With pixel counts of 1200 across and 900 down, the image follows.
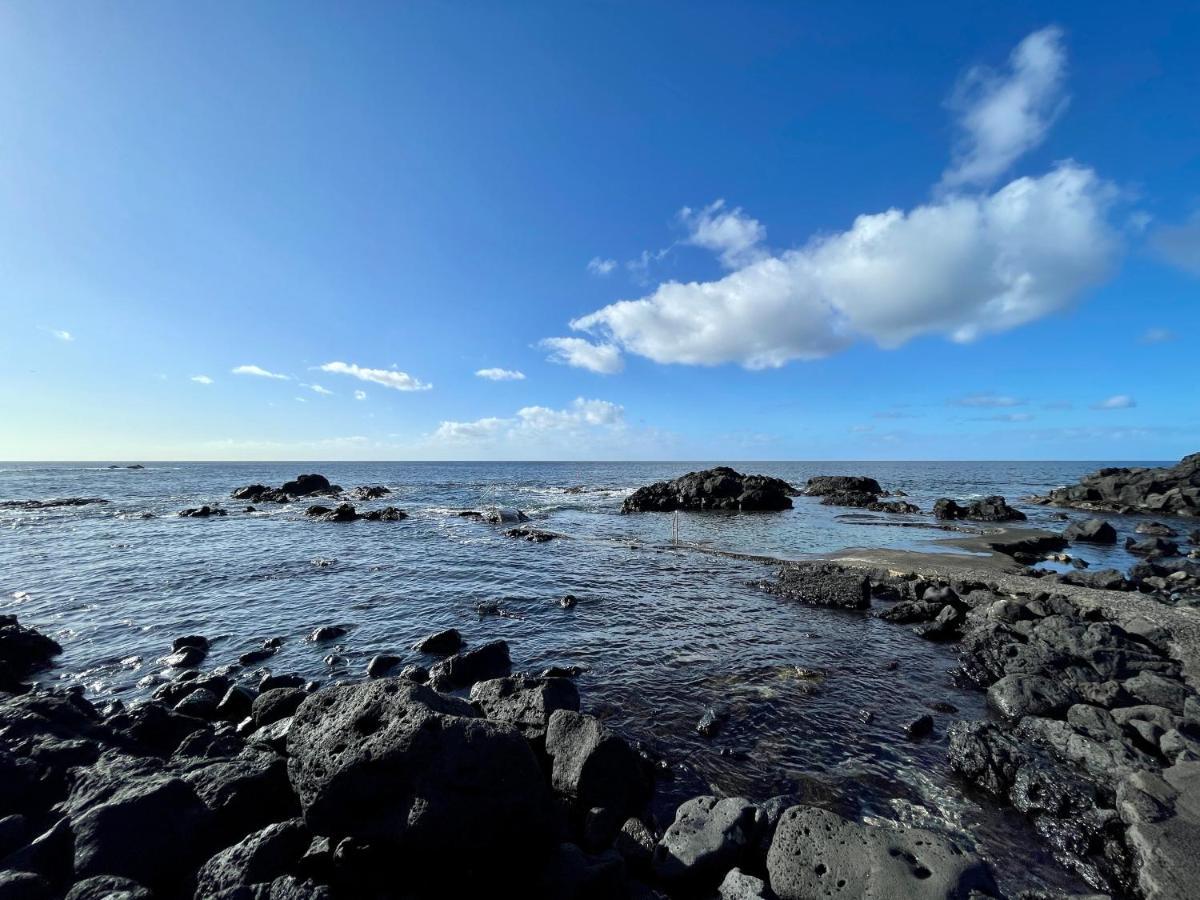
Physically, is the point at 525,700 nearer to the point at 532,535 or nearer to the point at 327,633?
the point at 327,633

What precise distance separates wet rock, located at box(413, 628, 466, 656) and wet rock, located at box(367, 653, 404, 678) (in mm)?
765

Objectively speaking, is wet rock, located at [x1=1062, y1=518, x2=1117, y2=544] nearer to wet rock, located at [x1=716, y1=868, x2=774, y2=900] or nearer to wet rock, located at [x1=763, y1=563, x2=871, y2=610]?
wet rock, located at [x1=763, y1=563, x2=871, y2=610]

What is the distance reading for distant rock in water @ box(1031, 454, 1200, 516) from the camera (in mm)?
49375

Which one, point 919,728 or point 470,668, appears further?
point 470,668

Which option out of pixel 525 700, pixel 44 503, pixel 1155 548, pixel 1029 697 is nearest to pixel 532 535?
Answer: pixel 525 700

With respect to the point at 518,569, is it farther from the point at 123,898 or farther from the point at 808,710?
the point at 123,898

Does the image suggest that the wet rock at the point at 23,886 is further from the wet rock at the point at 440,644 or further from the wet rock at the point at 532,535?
the wet rock at the point at 532,535

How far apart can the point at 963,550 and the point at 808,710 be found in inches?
1014

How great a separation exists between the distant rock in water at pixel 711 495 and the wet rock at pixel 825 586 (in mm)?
33204

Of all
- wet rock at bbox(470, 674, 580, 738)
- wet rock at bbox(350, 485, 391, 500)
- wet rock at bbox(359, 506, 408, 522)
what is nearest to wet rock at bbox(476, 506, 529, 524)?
wet rock at bbox(359, 506, 408, 522)

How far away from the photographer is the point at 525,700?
30.6 ft

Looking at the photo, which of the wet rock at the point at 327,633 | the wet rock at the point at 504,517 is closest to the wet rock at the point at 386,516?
the wet rock at the point at 504,517

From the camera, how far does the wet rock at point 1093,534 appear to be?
34688 millimetres

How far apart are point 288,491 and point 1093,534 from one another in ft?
282
